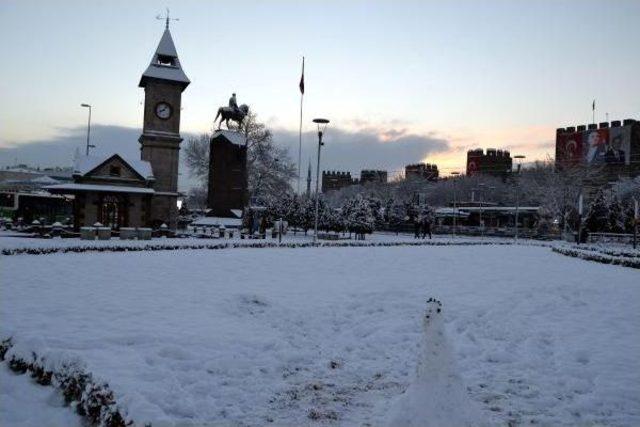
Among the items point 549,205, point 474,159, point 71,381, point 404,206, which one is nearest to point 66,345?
point 71,381

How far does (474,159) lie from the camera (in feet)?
438

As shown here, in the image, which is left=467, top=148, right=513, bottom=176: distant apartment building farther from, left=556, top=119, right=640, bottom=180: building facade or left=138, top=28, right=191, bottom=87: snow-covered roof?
left=138, top=28, right=191, bottom=87: snow-covered roof

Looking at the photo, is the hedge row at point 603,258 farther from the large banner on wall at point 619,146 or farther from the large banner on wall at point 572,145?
the large banner on wall at point 572,145

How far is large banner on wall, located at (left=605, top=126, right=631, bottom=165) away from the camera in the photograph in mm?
83125

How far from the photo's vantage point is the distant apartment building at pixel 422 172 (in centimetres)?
11883

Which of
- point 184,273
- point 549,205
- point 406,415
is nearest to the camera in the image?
point 406,415

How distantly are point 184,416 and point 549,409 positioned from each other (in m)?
4.65

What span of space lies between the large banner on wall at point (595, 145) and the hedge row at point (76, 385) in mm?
91928

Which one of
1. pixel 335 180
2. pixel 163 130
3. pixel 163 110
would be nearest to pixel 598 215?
pixel 163 130

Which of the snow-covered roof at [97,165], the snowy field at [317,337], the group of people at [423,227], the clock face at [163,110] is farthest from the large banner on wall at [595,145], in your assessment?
the snowy field at [317,337]

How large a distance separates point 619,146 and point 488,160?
49014mm

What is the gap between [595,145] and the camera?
286ft

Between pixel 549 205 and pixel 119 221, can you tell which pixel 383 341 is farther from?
pixel 549 205

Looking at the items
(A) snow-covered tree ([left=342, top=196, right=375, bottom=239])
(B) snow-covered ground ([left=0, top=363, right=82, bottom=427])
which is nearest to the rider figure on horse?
(A) snow-covered tree ([left=342, top=196, right=375, bottom=239])
